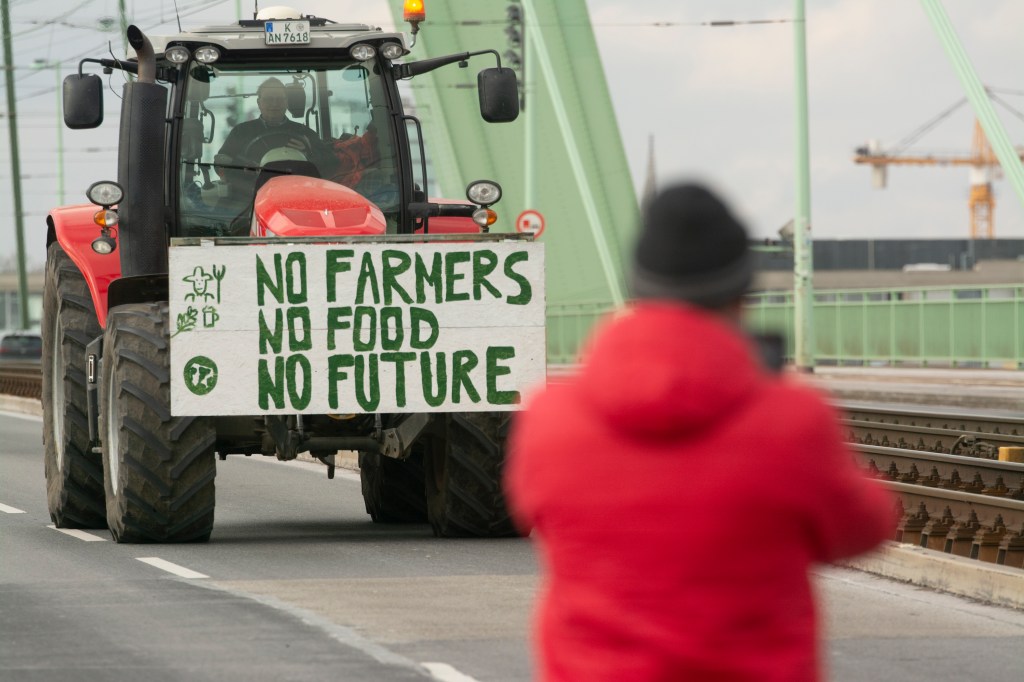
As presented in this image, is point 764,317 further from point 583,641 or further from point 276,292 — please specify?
point 583,641

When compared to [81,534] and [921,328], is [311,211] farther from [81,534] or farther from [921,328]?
[921,328]

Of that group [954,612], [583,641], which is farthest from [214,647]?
[583,641]

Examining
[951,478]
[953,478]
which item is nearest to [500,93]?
[953,478]

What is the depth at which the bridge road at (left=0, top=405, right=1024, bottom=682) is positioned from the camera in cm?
810

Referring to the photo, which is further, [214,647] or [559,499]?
[214,647]

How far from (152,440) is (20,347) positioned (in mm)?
50262

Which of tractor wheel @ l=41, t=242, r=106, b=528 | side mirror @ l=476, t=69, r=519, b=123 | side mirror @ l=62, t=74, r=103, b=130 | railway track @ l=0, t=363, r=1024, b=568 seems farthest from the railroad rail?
side mirror @ l=476, t=69, r=519, b=123

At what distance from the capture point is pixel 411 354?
12.1 meters

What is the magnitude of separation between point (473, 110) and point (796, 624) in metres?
60.7

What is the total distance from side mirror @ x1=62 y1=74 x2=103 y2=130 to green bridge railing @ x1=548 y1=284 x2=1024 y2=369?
77.3 feet

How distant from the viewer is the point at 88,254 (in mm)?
13586

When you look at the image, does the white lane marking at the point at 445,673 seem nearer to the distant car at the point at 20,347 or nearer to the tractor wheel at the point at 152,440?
the tractor wheel at the point at 152,440

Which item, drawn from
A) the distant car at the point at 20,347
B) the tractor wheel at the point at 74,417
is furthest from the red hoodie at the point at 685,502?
the distant car at the point at 20,347

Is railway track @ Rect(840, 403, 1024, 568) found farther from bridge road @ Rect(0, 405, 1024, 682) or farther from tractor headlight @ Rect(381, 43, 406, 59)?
tractor headlight @ Rect(381, 43, 406, 59)
